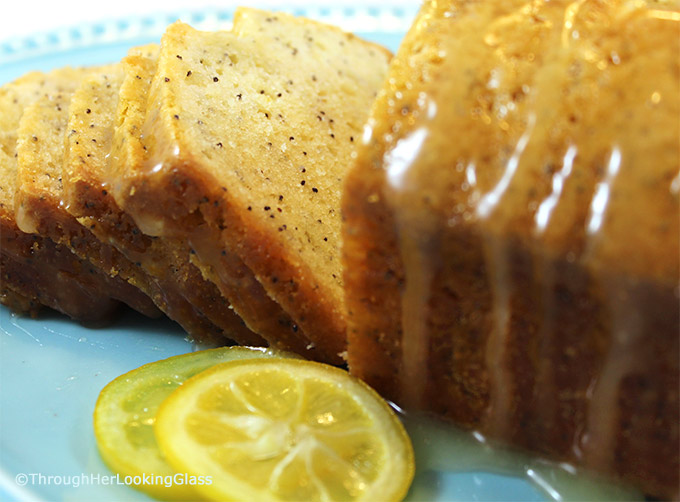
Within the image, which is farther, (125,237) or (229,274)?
(125,237)

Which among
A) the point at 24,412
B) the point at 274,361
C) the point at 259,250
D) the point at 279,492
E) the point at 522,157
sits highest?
the point at 522,157

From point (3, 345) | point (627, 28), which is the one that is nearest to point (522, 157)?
point (627, 28)

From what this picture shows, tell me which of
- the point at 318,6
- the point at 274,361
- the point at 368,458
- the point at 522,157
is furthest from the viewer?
the point at 318,6

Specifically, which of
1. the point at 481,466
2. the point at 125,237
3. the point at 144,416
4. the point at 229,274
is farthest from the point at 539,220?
the point at 125,237

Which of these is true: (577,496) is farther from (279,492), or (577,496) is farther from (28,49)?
(28,49)

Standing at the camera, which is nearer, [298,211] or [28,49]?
[298,211]

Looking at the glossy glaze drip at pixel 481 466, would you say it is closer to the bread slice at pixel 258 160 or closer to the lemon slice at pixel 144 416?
the bread slice at pixel 258 160

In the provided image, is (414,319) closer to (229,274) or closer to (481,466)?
(481,466)
